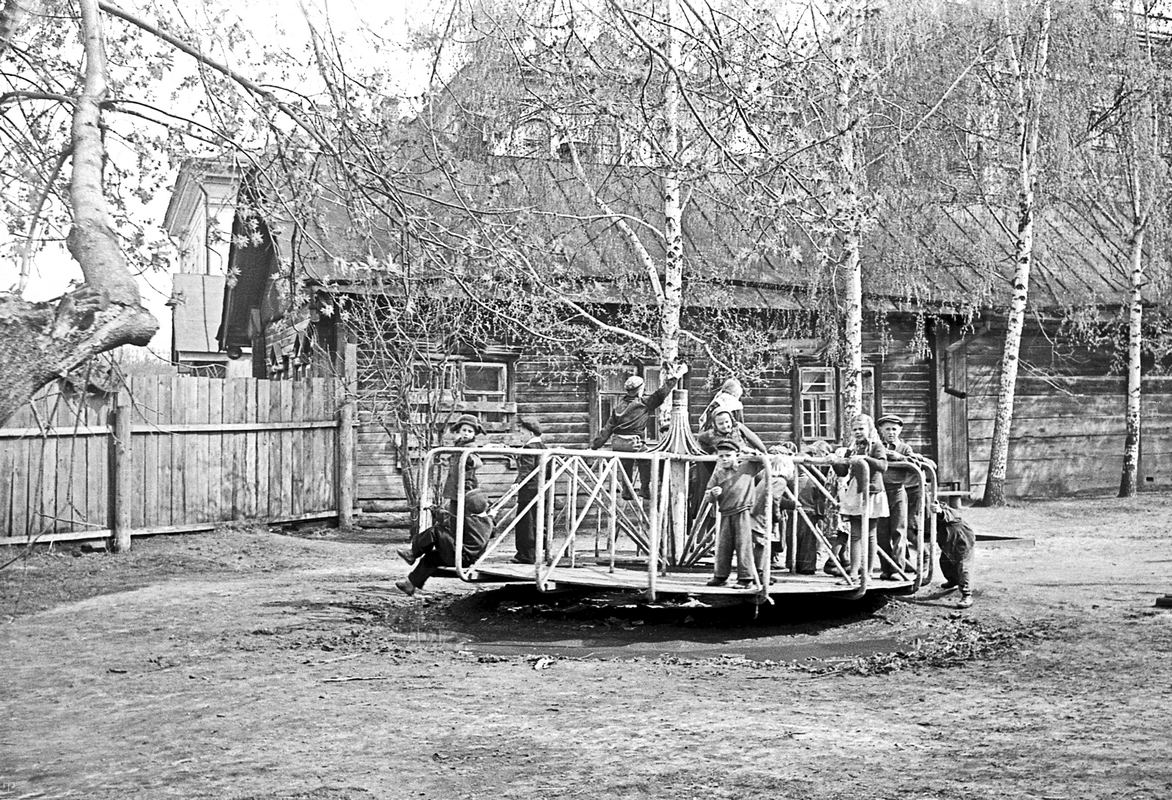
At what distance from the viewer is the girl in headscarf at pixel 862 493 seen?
1000 cm

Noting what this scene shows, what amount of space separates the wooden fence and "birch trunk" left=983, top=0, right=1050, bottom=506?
37.0ft

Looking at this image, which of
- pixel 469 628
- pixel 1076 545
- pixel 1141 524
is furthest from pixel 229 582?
pixel 1141 524

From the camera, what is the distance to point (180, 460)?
14898mm

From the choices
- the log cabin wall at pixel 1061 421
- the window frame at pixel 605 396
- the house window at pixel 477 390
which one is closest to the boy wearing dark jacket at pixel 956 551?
the house window at pixel 477 390

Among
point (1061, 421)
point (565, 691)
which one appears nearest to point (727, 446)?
point (565, 691)

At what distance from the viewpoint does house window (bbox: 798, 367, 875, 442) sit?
21844 mm

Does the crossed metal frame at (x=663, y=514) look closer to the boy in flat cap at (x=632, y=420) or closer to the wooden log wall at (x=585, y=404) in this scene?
the boy in flat cap at (x=632, y=420)

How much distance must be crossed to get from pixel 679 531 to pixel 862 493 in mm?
1891

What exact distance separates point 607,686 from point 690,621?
114 inches

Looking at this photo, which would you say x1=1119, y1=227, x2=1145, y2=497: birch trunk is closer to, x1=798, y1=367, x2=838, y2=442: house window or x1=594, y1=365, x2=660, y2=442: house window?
x1=798, y1=367, x2=838, y2=442: house window

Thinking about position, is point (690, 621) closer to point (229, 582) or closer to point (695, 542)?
point (695, 542)

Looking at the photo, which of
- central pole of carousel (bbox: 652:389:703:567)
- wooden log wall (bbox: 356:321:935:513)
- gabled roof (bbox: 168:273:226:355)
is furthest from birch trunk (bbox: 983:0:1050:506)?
gabled roof (bbox: 168:273:226:355)

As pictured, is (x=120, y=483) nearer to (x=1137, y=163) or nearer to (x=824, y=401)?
(x=824, y=401)

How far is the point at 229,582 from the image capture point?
1223 cm
